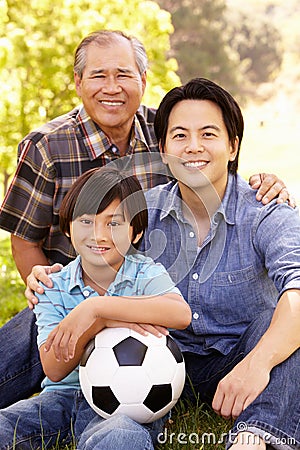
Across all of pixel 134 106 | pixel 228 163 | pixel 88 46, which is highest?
pixel 88 46

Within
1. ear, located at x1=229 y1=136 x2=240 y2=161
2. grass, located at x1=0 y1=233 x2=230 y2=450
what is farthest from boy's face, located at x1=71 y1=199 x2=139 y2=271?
grass, located at x1=0 y1=233 x2=230 y2=450

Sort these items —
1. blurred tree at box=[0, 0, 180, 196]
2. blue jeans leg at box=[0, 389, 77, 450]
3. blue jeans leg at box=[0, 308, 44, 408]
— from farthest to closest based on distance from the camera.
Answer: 1. blurred tree at box=[0, 0, 180, 196]
2. blue jeans leg at box=[0, 308, 44, 408]
3. blue jeans leg at box=[0, 389, 77, 450]

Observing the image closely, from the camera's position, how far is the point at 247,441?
2506 millimetres

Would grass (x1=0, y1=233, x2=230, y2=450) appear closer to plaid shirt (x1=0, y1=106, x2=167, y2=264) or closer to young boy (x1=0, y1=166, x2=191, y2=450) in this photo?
young boy (x1=0, y1=166, x2=191, y2=450)

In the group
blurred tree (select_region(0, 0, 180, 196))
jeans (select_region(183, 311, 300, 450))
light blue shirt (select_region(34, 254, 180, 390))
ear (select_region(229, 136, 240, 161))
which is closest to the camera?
jeans (select_region(183, 311, 300, 450))

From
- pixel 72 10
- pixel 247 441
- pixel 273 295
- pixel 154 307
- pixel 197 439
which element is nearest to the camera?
pixel 247 441

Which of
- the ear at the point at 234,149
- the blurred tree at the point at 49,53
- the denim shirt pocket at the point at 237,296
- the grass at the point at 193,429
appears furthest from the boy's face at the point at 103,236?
the blurred tree at the point at 49,53

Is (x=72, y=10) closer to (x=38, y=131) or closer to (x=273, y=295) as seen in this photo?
(x=38, y=131)

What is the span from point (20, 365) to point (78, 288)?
623 mm

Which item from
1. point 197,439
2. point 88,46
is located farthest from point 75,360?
point 88,46

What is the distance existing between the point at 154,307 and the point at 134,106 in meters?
1.43

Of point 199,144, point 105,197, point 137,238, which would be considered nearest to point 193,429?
point 137,238

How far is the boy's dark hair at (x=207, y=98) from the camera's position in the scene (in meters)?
3.07

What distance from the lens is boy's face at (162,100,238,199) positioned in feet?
9.99
